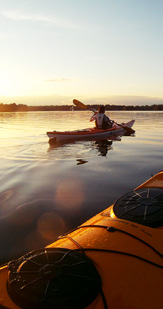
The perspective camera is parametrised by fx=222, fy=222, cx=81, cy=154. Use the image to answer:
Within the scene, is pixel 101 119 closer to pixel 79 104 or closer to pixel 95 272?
pixel 79 104

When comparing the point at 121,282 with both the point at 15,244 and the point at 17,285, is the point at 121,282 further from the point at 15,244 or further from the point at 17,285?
the point at 15,244

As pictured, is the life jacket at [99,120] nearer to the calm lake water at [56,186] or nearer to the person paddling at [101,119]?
the person paddling at [101,119]

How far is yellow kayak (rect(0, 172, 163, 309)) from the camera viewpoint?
1532 mm

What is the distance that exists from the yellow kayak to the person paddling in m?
13.2

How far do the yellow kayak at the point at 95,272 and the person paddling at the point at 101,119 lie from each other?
13.2 metres

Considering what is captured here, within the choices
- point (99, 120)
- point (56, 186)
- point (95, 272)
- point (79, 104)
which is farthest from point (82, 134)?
point (95, 272)

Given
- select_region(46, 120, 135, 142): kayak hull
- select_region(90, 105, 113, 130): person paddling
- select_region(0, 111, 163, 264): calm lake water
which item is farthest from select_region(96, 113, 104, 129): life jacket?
select_region(0, 111, 163, 264): calm lake water

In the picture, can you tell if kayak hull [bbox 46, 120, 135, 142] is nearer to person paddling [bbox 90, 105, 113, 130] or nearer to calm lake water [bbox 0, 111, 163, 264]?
person paddling [bbox 90, 105, 113, 130]

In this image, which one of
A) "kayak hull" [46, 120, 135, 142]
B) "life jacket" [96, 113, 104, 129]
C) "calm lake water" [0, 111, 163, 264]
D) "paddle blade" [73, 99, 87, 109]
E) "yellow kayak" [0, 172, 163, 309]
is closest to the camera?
"yellow kayak" [0, 172, 163, 309]

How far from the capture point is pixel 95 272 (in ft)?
5.72

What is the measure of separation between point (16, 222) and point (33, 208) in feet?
2.13

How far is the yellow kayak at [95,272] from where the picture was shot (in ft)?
5.03

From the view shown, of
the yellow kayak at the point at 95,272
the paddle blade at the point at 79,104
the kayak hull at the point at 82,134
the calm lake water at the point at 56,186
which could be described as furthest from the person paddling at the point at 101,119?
the yellow kayak at the point at 95,272

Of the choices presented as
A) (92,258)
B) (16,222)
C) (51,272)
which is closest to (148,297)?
(92,258)
